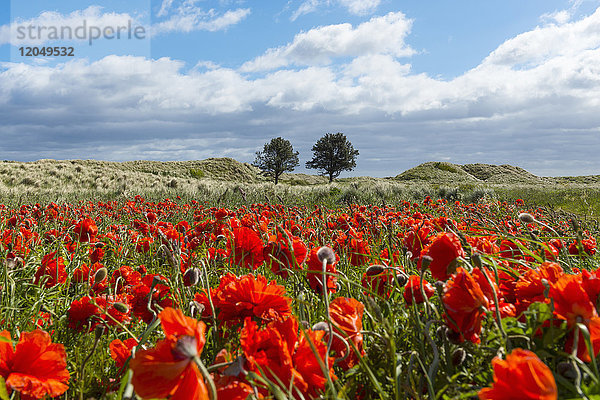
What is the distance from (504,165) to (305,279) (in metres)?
71.5

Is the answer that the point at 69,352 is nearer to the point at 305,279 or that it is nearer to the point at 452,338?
the point at 305,279

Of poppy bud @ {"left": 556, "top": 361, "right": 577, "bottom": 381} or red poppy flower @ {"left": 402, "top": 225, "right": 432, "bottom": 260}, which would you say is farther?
red poppy flower @ {"left": 402, "top": 225, "right": 432, "bottom": 260}

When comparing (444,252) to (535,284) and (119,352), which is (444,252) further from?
(119,352)

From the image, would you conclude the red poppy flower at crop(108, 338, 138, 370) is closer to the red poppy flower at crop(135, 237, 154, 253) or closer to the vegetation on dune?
the vegetation on dune

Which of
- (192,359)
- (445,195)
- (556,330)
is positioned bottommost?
(445,195)

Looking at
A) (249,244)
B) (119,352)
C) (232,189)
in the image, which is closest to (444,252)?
(249,244)

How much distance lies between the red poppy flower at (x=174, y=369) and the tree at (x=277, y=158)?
55147 millimetres

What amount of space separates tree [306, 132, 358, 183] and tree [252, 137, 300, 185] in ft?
10.6

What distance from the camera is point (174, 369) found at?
57 centimetres

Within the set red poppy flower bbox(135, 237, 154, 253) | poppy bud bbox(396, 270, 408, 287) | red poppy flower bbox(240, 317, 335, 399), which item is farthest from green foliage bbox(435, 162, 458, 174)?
red poppy flower bbox(240, 317, 335, 399)

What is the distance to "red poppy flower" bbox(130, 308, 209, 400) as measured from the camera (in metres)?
0.55

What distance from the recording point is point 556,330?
0.85 meters

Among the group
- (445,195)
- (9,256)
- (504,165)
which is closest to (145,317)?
(9,256)

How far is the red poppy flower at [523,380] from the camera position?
528 millimetres
